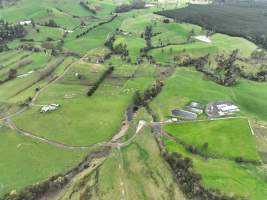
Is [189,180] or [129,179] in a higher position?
[189,180]

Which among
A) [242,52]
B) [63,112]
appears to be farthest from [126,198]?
[242,52]

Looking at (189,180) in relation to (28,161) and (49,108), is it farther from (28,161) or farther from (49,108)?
(49,108)

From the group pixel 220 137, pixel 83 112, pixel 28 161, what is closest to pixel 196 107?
pixel 220 137

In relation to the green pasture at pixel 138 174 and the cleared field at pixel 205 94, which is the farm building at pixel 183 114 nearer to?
the cleared field at pixel 205 94

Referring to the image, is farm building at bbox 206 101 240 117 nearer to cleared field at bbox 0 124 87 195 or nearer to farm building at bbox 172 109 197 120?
farm building at bbox 172 109 197 120

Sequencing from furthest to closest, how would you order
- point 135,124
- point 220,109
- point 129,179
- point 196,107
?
point 196,107, point 220,109, point 135,124, point 129,179

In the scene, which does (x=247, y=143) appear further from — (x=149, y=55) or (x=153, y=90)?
(x=149, y=55)

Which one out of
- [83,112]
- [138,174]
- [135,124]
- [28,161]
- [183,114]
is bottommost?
[138,174]
